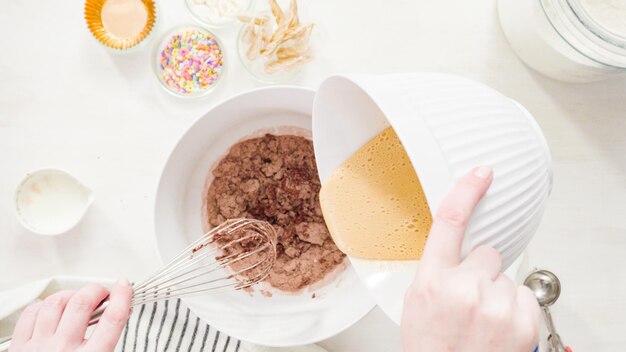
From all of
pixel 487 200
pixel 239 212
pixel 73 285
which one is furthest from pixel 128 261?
pixel 487 200

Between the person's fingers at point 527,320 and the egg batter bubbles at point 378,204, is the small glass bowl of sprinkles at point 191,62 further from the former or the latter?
the person's fingers at point 527,320

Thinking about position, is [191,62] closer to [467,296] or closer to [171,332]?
[171,332]

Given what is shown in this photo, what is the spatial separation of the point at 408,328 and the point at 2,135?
80 cm

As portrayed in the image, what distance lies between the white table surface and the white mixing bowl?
0.23 feet

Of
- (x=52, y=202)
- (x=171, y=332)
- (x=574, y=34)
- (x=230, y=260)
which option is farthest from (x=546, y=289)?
(x=52, y=202)

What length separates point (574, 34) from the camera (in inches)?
30.4

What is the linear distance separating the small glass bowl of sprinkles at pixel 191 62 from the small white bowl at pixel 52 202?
0.77 feet

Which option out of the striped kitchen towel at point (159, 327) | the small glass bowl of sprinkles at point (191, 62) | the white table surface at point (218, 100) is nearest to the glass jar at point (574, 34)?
Result: the white table surface at point (218, 100)

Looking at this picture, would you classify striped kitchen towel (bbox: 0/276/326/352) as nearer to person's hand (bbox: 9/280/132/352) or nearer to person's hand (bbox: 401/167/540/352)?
person's hand (bbox: 9/280/132/352)

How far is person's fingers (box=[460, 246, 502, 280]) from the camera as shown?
1.60ft

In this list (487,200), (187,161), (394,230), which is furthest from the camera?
(187,161)

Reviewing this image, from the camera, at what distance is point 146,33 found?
92 centimetres

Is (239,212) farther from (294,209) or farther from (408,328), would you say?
(408,328)

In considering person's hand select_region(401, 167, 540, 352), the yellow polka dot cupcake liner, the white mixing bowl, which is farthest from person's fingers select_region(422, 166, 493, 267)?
the yellow polka dot cupcake liner
